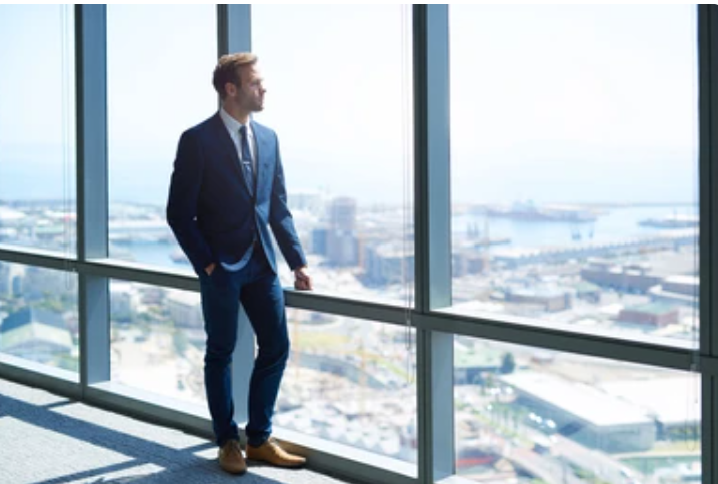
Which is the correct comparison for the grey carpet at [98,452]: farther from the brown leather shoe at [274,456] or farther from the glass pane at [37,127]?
the glass pane at [37,127]

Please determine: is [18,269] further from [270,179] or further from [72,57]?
[270,179]

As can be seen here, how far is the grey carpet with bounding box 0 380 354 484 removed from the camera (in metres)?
3.69

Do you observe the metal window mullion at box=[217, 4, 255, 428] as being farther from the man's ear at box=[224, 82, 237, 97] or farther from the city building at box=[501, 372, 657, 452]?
the city building at box=[501, 372, 657, 452]

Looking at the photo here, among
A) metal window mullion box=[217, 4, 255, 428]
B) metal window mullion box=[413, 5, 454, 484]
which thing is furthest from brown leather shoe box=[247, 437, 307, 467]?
metal window mullion box=[413, 5, 454, 484]

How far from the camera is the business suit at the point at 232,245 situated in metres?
3.61

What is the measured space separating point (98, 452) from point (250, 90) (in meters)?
1.47

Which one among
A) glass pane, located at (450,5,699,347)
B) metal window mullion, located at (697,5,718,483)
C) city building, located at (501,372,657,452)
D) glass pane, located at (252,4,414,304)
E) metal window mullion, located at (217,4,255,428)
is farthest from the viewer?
metal window mullion, located at (217,4,255,428)

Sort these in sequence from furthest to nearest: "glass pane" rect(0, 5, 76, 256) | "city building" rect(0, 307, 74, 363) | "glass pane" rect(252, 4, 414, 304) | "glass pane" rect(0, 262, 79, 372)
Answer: "city building" rect(0, 307, 74, 363) → "glass pane" rect(0, 262, 79, 372) → "glass pane" rect(0, 5, 76, 256) → "glass pane" rect(252, 4, 414, 304)

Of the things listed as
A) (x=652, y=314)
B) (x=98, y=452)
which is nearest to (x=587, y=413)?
(x=652, y=314)

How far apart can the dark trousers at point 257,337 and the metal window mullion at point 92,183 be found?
115cm

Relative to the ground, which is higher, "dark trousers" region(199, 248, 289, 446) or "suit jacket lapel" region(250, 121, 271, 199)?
"suit jacket lapel" region(250, 121, 271, 199)

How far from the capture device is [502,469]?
340 centimetres

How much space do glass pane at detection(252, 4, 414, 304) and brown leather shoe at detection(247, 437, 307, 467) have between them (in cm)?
59

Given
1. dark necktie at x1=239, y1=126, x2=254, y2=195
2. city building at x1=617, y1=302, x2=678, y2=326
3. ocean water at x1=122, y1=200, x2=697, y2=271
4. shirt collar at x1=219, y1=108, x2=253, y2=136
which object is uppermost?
shirt collar at x1=219, y1=108, x2=253, y2=136
